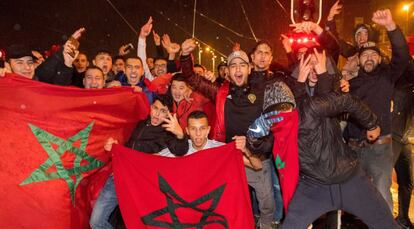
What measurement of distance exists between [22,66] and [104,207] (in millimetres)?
2007

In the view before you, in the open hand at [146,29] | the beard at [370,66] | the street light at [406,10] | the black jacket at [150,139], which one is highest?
the street light at [406,10]

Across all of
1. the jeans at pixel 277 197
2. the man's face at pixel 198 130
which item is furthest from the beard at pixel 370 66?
the man's face at pixel 198 130

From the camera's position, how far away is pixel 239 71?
4.78 metres

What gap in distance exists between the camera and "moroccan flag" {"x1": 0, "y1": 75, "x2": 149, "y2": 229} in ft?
14.0

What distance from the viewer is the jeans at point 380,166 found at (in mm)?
4609

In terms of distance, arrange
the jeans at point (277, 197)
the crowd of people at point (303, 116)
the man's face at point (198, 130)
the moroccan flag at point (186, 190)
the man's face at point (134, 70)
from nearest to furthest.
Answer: the crowd of people at point (303, 116), the moroccan flag at point (186, 190), the man's face at point (198, 130), the jeans at point (277, 197), the man's face at point (134, 70)

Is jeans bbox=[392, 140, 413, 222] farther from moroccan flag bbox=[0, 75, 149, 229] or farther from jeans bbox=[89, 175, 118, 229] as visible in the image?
moroccan flag bbox=[0, 75, 149, 229]

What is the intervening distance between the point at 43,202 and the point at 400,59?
14.5 feet

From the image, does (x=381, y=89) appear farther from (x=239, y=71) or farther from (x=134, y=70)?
(x=134, y=70)

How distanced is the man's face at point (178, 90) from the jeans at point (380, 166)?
2.45 meters

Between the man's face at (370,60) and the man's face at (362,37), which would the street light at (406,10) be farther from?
the man's face at (370,60)

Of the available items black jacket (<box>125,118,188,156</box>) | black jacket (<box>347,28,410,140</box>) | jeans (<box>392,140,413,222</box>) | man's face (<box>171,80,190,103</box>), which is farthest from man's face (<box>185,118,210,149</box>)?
jeans (<box>392,140,413,222</box>)

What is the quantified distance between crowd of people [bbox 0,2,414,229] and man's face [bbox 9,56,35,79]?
11mm

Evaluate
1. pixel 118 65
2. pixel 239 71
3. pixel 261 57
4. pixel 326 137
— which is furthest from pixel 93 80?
pixel 326 137
